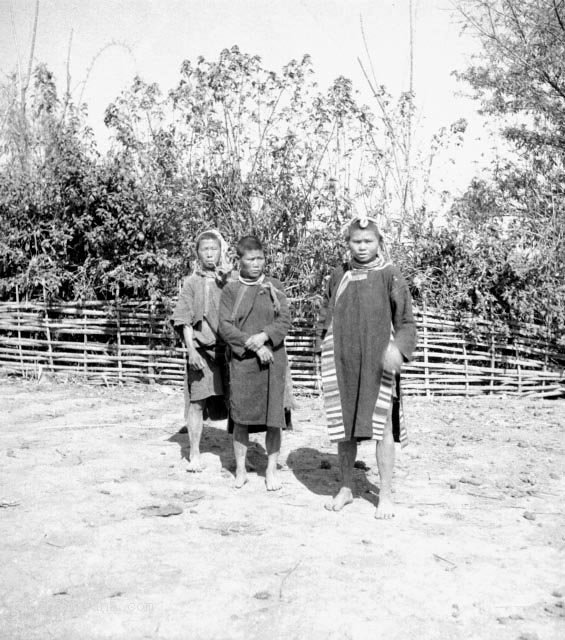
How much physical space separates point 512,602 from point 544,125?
14.1 m

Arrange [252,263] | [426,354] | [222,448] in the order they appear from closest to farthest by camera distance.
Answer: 1. [252,263]
2. [222,448]
3. [426,354]

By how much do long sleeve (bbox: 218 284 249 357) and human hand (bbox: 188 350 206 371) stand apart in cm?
48

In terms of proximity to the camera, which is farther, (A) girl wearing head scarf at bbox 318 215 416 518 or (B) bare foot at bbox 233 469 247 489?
(B) bare foot at bbox 233 469 247 489

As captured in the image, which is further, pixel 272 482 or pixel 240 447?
pixel 240 447

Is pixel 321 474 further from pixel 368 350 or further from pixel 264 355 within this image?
pixel 368 350

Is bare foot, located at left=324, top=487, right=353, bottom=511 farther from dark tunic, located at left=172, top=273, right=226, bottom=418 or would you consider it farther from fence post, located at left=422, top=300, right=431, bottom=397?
fence post, located at left=422, top=300, right=431, bottom=397

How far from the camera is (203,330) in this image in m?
5.03

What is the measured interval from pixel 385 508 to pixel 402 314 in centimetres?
110

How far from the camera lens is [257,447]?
19.0ft

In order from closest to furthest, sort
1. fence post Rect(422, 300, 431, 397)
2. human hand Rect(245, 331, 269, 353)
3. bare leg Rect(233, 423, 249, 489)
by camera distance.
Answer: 1. human hand Rect(245, 331, 269, 353)
2. bare leg Rect(233, 423, 249, 489)
3. fence post Rect(422, 300, 431, 397)

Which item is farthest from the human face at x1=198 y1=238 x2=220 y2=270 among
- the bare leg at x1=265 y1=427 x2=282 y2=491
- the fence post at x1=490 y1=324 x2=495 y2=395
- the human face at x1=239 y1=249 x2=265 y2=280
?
the fence post at x1=490 y1=324 x2=495 y2=395

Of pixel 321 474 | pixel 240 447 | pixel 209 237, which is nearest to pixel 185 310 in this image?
pixel 209 237

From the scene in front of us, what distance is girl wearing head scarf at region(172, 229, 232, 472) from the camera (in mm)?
4992

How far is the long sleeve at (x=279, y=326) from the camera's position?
446cm
